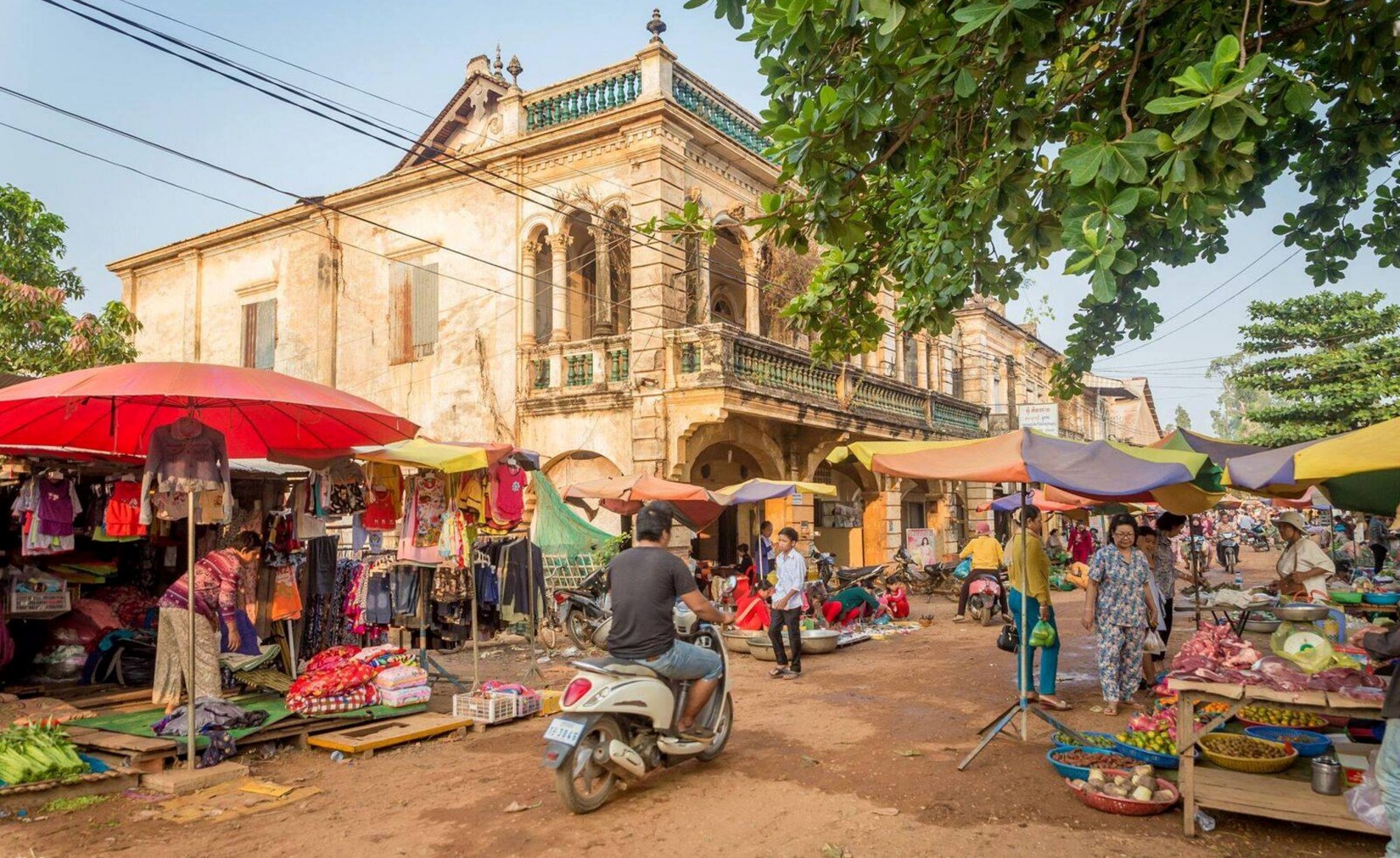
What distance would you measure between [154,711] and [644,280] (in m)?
10.0

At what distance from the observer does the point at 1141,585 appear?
8047 millimetres

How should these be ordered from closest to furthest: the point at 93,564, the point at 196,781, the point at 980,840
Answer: the point at 980,840 → the point at 196,781 → the point at 93,564

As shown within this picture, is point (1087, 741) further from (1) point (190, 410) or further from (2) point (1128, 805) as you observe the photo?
(1) point (190, 410)

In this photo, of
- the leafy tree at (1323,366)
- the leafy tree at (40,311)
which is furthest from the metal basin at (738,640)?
the leafy tree at (1323,366)

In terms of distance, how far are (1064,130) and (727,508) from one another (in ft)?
48.4

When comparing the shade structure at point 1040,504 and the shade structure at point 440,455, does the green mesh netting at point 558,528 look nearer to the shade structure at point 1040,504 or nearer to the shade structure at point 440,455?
the shade structure at point 440,455

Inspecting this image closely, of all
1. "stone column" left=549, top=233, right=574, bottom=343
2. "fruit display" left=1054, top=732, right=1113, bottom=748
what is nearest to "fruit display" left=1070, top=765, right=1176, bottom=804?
"fruit display" left=1054, top=732, right=1113, bottom=748

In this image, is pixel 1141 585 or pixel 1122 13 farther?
pixel 1141 585

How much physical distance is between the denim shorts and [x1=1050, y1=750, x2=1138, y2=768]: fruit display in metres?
2.37

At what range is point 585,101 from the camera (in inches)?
648

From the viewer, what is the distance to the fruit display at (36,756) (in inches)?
227

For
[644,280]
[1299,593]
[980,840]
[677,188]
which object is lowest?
[980,840]

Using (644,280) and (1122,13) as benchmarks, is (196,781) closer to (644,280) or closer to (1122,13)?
(1122,13)

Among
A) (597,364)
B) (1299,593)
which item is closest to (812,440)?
(597,364)
